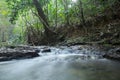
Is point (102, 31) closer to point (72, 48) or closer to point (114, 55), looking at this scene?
point (72, 48)

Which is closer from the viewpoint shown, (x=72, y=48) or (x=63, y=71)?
(x=63, y=71)

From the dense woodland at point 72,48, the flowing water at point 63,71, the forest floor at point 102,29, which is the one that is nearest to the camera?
the flowing water at point 63,71

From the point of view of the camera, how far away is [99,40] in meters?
10.6

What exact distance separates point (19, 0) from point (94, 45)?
9.18 metres

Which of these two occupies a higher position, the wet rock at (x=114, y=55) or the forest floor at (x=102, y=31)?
the forest floor at (x=102, y=31)

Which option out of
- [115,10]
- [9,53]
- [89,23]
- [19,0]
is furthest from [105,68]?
[19,0]

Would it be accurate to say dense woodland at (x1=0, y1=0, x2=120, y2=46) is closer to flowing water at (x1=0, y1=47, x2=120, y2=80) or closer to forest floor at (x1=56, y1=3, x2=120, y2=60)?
forest floor at (x1=56, y1=3, x2=120, y2=60)

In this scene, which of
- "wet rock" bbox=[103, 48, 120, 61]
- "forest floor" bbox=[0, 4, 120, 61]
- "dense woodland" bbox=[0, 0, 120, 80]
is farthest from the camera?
"forest floor" bbox=[0, 4, 120, 61]

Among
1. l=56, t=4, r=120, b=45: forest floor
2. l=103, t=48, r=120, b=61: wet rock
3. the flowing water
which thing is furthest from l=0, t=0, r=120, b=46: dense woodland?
the flowing water

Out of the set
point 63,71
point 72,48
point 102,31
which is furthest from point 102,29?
point 63,71

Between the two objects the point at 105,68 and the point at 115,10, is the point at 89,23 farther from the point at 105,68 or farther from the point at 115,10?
the point at 105,68

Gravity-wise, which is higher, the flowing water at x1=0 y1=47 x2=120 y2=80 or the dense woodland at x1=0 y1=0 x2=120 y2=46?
the dense woodland at x1=0 y1=0 x2=120 y2=46

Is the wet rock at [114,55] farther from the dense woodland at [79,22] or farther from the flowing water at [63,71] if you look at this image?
the dense woodland at [79,22]

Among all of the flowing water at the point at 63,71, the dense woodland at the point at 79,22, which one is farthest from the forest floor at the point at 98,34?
the flowing water at the point at 63,71
